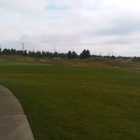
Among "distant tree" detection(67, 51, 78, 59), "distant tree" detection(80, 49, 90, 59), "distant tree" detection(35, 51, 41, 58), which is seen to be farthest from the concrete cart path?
"distant tree" detection(35, 51, 41, 58)

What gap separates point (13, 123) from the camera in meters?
4.96

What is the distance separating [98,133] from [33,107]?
9.39 feet

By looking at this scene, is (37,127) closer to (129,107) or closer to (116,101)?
(129,107)

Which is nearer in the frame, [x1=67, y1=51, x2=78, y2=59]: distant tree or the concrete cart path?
the concrete cart path

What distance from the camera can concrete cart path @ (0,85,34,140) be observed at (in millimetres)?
4172

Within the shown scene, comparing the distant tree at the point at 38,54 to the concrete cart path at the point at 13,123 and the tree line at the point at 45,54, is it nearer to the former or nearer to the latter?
the tree line at the point at 45,54

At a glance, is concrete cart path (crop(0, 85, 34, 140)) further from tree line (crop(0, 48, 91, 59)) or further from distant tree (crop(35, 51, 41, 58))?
distant tree (crop(35, 51, 41, 58))

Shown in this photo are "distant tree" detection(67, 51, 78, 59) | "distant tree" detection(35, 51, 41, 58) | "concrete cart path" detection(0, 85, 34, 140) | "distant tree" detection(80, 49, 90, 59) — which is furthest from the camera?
"distant tree" detection(35, 51, 41, 58)

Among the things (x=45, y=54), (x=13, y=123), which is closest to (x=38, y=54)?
(x=45, y=54)

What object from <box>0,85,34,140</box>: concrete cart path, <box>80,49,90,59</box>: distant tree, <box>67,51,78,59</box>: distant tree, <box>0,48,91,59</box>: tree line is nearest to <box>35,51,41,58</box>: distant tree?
<box>0,48,91,59</box>: tree line

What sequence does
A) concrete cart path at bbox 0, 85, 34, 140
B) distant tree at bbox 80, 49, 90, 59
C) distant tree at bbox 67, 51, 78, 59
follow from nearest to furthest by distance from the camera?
concrete cart path at bbox 0, 85, 34, 140
distant tree at bbox 80, 49, 90, 59
distant tree at bbox 67, 51, 78, 59

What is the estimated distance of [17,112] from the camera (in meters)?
5.91

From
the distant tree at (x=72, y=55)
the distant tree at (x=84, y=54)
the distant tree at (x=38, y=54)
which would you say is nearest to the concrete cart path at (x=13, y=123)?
the distant tree at (x=84, y=54)

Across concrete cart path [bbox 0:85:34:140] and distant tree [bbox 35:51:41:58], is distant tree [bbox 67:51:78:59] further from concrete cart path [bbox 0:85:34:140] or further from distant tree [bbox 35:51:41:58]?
concrete cart path [bbox 0:85:34:140]
